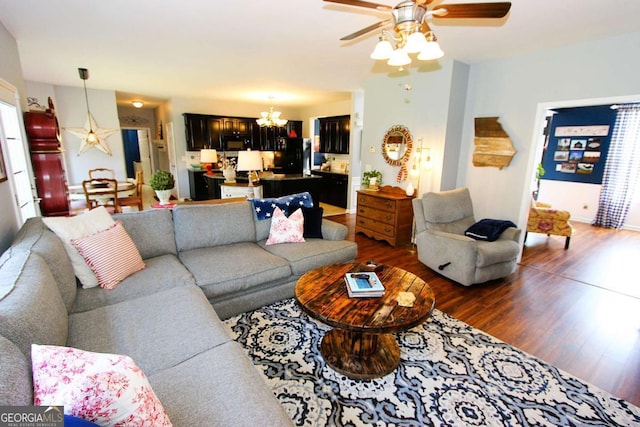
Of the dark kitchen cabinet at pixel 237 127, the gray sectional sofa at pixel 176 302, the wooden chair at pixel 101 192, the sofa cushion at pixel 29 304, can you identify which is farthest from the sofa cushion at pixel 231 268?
the dark kitchen cabinet at pixel 237 127

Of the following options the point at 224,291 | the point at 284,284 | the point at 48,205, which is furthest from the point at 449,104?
the point at 48,205

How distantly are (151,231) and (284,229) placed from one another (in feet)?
4.07

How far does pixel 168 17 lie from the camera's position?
2.65 metres

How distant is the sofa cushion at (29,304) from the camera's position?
1.12m

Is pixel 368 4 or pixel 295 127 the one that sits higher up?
pixel 368 4

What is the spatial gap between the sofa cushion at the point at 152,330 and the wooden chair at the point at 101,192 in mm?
3645

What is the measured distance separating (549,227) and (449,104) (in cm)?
258

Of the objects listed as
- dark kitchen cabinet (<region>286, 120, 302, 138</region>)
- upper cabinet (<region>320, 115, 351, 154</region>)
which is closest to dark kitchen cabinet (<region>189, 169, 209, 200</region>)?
dark kitchen cabinet (<region>286, 120, 302, 138</region>)

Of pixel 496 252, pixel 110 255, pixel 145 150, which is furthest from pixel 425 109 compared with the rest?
pixel 145 150

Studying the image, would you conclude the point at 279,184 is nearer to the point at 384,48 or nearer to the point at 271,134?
the point at 271,134

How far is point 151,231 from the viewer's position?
2.68m

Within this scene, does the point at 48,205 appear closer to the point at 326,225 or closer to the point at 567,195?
the point at 326,225

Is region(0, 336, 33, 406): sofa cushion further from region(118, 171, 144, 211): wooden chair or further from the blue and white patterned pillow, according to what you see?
region(118, 171, 144, 211): wooden chair

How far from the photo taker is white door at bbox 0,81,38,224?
9.29 ft
